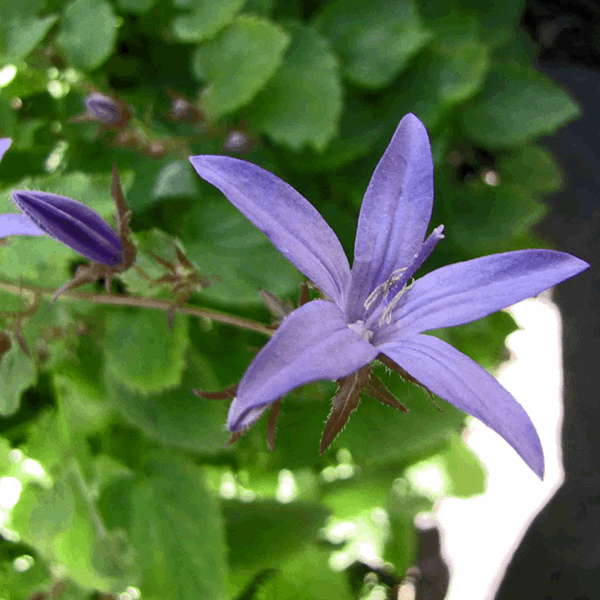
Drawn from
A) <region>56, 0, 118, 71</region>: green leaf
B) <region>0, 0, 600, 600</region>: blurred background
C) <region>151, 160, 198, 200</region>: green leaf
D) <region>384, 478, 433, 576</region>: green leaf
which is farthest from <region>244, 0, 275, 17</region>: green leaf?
<region>384, 478, 433, 576</region>: green leaf

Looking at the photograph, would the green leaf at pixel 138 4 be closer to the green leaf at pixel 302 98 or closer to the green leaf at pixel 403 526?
the green leaf at pixel 302 98

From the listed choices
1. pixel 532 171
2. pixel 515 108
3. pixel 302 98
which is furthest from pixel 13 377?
pixel 532 171

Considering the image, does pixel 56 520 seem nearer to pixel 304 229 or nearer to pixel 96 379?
pixel 96 379

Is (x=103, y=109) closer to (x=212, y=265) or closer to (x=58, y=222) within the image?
(x=212, y=265)

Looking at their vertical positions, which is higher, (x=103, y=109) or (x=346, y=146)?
(x=103, y=109)

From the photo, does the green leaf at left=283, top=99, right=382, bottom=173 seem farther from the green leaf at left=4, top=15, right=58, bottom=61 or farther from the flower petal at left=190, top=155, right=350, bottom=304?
the flower petal at left=190, top=155, right=350, bottom=304

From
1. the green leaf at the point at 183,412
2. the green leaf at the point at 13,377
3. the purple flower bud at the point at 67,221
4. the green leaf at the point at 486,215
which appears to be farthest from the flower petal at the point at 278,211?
the green leaf at the point at 486,215
